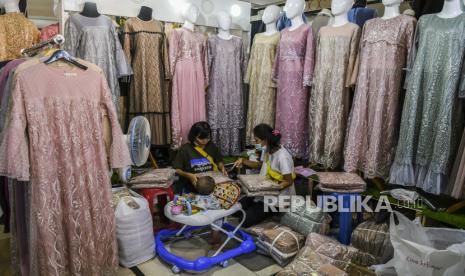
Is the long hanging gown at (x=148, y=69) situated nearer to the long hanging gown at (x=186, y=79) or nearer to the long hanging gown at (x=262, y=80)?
the long hanging gown at (x=186, y=79)

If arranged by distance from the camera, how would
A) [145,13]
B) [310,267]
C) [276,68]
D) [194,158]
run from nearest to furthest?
[310,267], [194,158], [145,13], [276,68]

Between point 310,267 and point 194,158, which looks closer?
Answer: point 310,267

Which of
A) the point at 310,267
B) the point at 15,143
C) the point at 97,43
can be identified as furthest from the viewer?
the point at 97,43

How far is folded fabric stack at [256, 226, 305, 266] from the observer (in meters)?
2.63

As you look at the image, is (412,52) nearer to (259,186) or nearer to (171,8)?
(259,186)

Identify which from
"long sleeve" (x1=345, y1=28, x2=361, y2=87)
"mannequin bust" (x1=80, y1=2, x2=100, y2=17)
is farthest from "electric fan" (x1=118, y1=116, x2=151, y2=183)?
"long sleeve" (x1=345, y1=28, x2=361, y2=87)

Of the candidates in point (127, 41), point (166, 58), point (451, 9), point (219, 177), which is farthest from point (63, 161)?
point (451, 9)

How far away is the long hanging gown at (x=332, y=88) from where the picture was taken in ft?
10.4

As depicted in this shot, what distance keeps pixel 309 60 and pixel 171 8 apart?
5.31 ft

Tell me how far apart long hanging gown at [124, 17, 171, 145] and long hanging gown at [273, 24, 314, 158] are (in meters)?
1.21

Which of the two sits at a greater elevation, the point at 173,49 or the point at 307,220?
the point at 173,49

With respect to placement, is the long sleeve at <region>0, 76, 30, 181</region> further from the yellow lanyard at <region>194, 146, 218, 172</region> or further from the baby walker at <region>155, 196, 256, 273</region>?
the yellow lanyard at <region>194, 146, 218, 172</region>

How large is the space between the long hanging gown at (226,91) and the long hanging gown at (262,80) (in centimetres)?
15

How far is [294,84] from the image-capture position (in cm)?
355
